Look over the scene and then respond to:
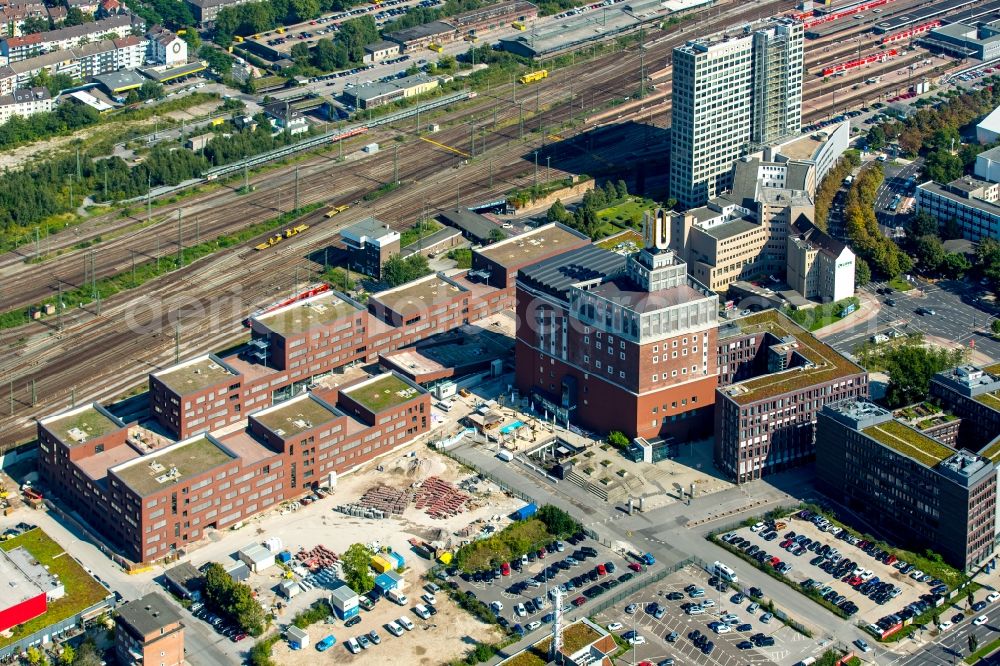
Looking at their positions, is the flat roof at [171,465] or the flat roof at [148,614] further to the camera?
the flat roof at [171,465]

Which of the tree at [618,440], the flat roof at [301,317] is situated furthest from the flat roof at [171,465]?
the tree at [618,440]

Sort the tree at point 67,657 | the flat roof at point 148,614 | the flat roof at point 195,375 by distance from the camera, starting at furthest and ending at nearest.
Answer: the flat roof at point 195,375
the tree at point 67,657
the flat roof at point 148,614

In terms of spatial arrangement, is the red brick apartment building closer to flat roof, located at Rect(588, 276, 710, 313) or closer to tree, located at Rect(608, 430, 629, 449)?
tree, located at Rect(608, 430, 629, 449)

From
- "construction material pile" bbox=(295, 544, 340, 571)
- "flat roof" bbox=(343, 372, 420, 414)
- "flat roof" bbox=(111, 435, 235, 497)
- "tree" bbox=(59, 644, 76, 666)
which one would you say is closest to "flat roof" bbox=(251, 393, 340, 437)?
"flat roof" bbox=(343, 372, 420, 414)

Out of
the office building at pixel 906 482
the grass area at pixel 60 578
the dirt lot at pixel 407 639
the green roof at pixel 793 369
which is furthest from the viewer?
the green roof at pixel 793 369

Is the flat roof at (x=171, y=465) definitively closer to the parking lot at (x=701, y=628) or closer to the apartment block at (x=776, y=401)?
the parking lot at (x=701, y=628)
